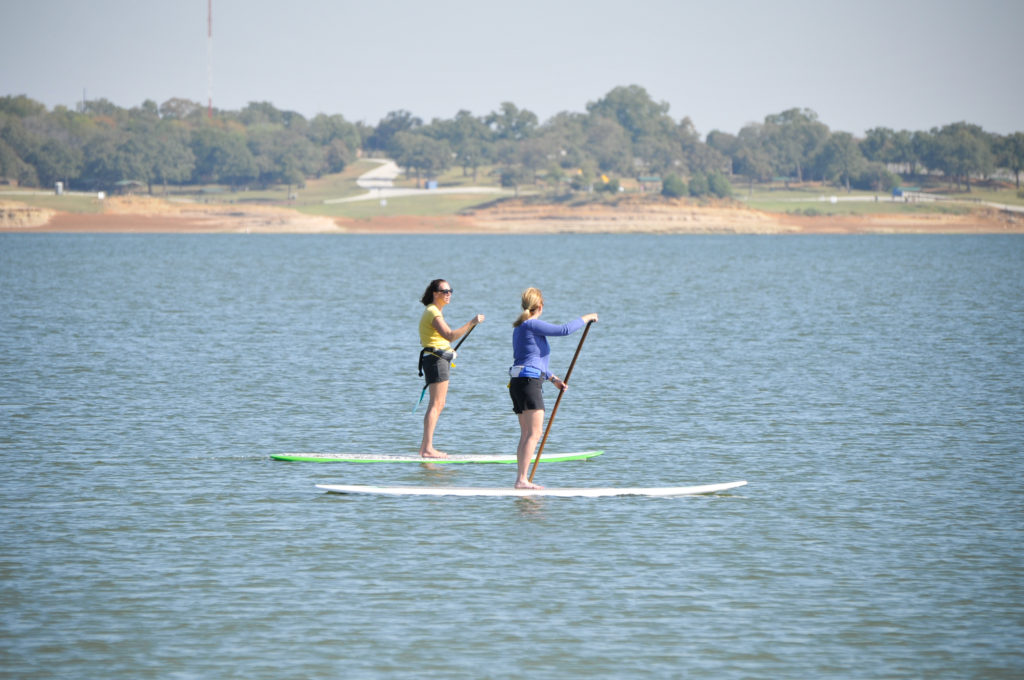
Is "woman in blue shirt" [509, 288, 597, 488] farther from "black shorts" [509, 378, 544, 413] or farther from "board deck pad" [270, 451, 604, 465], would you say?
"board deck pad" [270, 451, 604, 465]

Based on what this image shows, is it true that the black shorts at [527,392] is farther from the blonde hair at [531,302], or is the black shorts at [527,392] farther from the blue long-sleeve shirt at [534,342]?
the blonde hair at [531,302]

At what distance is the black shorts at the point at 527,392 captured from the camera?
16.0 m

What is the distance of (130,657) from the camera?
434 inches

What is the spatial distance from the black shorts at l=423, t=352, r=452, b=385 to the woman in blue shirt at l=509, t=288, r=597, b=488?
7.11 ft

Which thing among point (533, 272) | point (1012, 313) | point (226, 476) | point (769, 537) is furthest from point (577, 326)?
point (533, 272)

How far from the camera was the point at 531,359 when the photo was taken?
15.9 meters

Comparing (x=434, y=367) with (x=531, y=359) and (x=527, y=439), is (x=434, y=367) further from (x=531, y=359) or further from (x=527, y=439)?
(x=531, y=359)

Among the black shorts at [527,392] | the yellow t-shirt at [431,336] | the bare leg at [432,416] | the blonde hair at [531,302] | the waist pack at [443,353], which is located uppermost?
the blonde hair at [531,302]

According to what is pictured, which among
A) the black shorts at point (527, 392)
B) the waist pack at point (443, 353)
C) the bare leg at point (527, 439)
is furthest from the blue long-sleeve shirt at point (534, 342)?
the waist pack at point (443, 353)

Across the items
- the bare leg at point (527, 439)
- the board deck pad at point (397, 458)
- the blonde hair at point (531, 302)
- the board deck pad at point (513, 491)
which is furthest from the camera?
the board deck pad at point (397, 458)

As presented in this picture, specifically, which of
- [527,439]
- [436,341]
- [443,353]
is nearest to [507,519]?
[527,439]

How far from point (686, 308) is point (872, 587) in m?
45.1

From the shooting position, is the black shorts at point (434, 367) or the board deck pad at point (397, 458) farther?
the board deck pad at point (397, 458)

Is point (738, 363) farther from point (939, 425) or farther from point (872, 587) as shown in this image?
point (872, 587)
